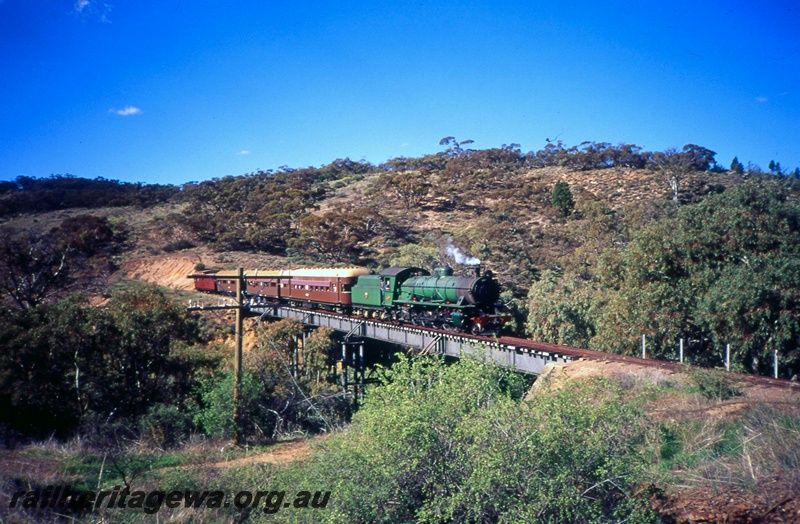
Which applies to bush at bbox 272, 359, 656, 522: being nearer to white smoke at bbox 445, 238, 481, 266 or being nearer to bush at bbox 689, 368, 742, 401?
bush at bbox 689, 368, 742, 401

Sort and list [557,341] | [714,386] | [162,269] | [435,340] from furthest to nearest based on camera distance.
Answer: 1. [162,269]
2. [557,341]
3. [435,340]
4. [714,386]

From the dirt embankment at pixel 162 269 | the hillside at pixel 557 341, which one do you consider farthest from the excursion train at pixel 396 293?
the dirt embankment at pixel 162 269

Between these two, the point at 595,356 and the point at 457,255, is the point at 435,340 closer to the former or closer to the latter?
the point at 595,356

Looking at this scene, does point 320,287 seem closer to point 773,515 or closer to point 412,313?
point 412,313

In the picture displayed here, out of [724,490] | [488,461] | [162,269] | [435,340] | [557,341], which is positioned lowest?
[557,341]

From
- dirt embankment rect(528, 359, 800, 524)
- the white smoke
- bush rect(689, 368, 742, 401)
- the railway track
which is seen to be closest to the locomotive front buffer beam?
the railway track

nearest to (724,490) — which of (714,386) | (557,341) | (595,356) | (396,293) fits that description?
(714,386)

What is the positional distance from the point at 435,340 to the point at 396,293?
5.12 metres

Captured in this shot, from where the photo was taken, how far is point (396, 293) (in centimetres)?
2683

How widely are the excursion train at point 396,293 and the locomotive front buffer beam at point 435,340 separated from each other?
1006mm

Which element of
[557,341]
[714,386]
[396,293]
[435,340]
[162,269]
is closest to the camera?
[714,386]

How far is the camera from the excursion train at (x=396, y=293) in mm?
23031

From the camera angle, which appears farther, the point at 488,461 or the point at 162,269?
the point at 162,269

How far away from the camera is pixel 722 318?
1977cm
